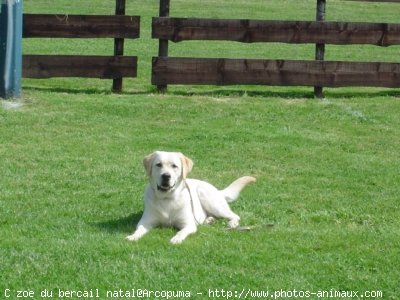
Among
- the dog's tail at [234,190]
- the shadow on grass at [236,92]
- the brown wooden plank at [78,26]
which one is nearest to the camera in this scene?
the dog's tail at [234,190]

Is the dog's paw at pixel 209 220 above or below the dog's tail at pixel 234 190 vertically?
below

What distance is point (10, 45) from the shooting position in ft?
39.3

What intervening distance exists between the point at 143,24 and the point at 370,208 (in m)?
18.9

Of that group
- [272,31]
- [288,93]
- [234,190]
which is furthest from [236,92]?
[234,190]

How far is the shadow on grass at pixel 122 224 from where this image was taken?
269 inches

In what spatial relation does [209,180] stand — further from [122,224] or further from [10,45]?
[10,45]

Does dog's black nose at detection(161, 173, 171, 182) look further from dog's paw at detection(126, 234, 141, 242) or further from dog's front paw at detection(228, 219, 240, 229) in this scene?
dog's front paw at detection(228, 219, 240, 229)

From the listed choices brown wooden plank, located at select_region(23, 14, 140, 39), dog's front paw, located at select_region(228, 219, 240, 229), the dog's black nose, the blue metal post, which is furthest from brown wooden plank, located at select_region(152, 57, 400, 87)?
the dog's black nose

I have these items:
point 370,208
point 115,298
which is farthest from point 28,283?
point 370,208

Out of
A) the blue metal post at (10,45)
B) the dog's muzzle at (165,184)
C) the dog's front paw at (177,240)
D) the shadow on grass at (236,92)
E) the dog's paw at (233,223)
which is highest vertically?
the blue metal post at (10,45)

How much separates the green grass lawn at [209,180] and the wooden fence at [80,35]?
1.12ft

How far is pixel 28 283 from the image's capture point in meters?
5.45

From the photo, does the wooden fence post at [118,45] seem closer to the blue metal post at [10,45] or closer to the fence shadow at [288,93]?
the fence shadow at [288,93]

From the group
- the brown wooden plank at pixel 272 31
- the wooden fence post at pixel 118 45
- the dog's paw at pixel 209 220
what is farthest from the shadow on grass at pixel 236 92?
the dog's paw at pixel 209 220
